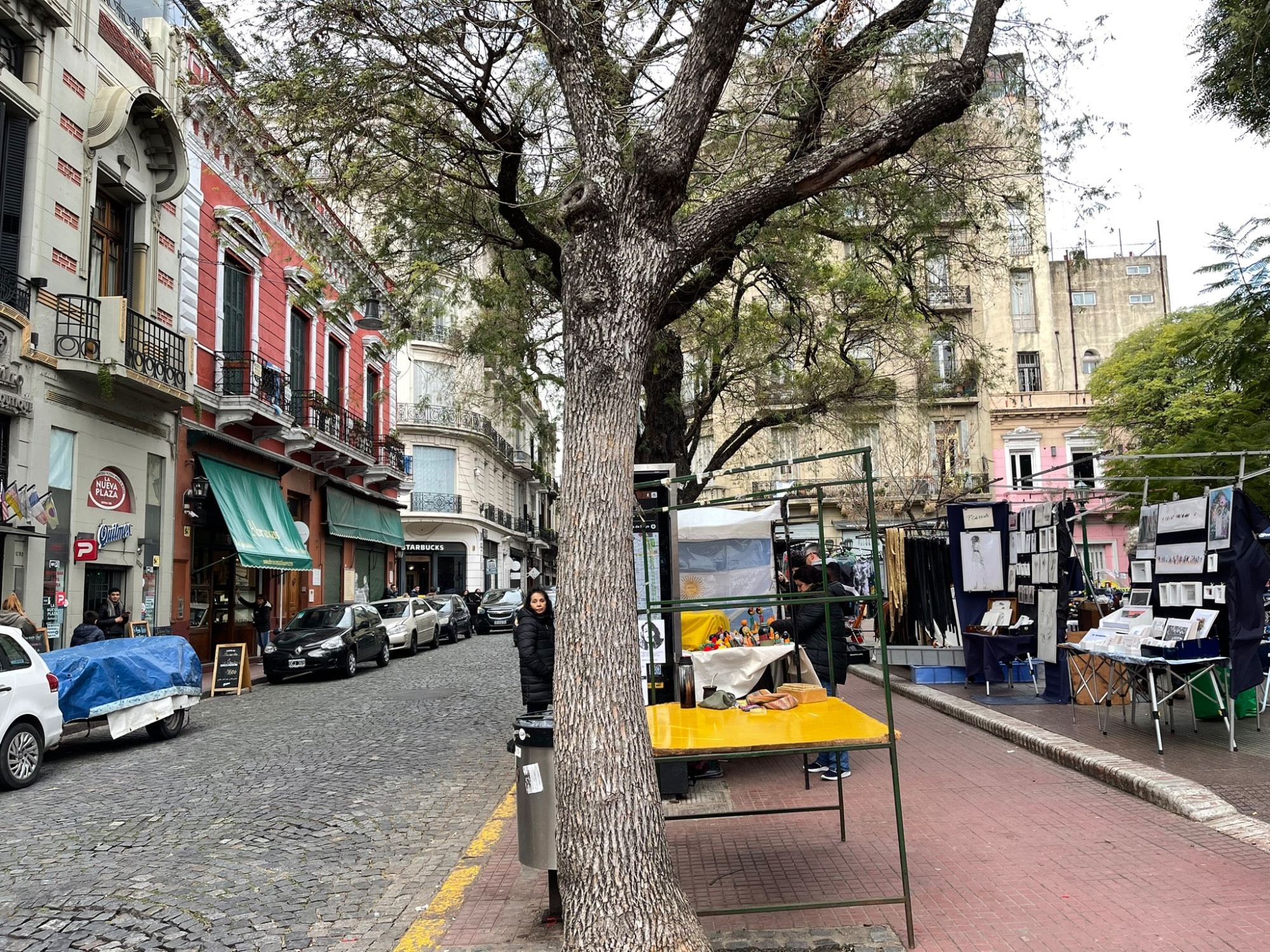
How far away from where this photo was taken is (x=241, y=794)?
8250mm

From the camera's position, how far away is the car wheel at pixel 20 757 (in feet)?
28.1

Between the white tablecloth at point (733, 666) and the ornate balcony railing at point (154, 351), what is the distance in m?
13.9

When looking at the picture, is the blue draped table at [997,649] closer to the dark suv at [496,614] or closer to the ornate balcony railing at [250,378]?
the ornate balcony railing at [250,378]

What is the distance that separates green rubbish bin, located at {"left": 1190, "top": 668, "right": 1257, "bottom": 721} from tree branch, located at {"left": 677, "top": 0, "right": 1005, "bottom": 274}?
6.27 m

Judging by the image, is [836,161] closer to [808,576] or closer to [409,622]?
[808,576]

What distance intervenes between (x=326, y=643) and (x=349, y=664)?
0.68 m

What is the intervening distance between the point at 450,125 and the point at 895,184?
506 centimetres

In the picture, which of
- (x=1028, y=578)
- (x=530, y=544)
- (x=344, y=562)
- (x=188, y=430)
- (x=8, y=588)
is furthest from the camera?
(x=530, y=544)

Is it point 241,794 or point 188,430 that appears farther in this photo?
point 188,430

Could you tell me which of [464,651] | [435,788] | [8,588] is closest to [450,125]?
[435,788]

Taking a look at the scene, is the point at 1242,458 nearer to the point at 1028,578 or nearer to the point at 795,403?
the point at 1028,578

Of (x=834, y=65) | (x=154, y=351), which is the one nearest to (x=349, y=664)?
(x=154, y=351)

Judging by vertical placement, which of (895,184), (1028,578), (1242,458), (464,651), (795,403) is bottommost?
(464,651)

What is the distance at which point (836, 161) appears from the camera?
5.23 metres
